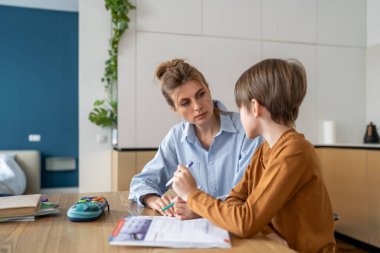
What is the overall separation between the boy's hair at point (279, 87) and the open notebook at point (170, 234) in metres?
0.34

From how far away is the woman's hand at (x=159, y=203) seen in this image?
39.8 inches

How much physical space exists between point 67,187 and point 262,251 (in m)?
3.91

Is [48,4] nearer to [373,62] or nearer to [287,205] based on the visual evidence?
[373,62]

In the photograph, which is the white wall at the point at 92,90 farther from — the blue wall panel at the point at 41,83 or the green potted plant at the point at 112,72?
the blue wall panel at the point at 41,83

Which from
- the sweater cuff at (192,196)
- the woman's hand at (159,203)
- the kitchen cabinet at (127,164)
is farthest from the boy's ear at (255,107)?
the kitchen cabinet at (127,164)

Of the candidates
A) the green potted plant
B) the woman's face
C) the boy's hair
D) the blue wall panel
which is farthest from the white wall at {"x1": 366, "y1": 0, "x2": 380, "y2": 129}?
the blue wall panel

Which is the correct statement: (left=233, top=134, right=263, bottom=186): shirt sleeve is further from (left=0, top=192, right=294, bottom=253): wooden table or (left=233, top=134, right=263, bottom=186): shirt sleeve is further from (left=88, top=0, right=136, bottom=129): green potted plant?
(left=88, top=0, right=136, bottom=129): green potted plant

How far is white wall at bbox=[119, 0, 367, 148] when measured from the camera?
9.80ft

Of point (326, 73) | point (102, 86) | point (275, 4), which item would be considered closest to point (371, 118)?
point (326, 73)

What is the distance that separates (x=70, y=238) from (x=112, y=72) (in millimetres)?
2441

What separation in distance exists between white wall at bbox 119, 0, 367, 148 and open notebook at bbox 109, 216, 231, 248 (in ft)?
7.07

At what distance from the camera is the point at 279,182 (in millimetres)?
766

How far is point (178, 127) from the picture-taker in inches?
56.8

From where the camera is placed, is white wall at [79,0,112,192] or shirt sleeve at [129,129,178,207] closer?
shirt sleeve at [129,129,178,207]
